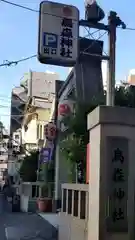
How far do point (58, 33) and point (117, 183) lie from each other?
13.9 feet

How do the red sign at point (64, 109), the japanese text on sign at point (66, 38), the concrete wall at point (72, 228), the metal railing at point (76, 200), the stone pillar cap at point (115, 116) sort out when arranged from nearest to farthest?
the stone pillar cap at point (115, 116) < the concrete wall at point (72, 228) < the metal railing at point (76, 200) < the japanese text on sign at point (66, 38) < the red sign at point (64, 109)

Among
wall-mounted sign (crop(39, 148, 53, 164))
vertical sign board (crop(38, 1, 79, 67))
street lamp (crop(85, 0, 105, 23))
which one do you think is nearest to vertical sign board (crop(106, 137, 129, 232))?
vertical sign board (crop(38, 1, 79, 67))

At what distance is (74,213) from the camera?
29.9 ft

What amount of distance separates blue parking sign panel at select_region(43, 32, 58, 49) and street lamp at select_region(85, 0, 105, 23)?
104 cm

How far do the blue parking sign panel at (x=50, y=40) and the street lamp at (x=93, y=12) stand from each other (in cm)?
104

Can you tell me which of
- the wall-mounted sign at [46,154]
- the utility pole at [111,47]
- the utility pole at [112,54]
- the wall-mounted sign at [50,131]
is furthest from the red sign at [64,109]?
the utility pole at [112,54]

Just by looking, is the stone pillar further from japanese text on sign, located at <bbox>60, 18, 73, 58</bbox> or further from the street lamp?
the street lamp

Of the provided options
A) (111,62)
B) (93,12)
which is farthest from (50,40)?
(111,62)

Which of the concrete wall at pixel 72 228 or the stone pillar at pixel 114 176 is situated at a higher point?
the stone pillar at pixel 114 176

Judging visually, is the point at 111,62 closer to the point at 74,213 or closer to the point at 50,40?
the point at 50,40

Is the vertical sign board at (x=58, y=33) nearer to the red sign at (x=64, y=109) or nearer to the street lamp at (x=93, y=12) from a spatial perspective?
the street lamp at (x=93, y=12)

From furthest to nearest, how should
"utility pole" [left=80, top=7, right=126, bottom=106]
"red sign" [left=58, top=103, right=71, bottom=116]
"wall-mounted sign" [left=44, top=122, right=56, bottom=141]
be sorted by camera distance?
"wall-mounted sign" [left=44, top=122, right=56, bottom=141]
"red sign" [left=58, top=103, right=71, bottom=116]
"utility pole" [left=80, top=7, right=126, bottom=106]

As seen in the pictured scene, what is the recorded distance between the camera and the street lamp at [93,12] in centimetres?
1006

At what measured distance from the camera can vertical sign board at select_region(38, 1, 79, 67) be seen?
9.57 metres
